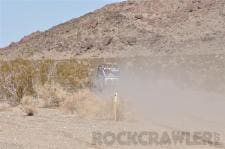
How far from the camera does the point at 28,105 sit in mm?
23828

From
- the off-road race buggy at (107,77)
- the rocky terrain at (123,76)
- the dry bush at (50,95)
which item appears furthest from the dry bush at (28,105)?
the off-road race buggy at (107,77)

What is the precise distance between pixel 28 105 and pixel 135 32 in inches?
2837

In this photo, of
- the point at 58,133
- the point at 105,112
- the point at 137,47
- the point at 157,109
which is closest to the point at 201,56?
the point at 137,47

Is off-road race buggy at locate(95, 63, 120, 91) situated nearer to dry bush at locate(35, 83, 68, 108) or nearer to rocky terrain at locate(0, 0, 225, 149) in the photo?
rocky terrain at locate(0, 0, 225, 149)

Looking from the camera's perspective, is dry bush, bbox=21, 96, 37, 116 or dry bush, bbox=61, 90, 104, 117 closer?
dry bush, bbox=21, 96, 37, 116

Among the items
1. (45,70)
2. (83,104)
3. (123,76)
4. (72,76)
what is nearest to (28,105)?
(83,104)

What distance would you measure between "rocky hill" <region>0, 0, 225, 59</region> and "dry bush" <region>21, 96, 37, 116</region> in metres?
54.0

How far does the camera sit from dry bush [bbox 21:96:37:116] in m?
22.5

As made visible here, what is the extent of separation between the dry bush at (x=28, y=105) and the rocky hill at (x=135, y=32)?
54.0 m

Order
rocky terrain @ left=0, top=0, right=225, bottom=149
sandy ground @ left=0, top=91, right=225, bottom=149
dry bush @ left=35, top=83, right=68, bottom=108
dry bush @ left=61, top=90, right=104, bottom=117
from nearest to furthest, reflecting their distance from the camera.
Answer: sandy ground @ left=0, top=91, right=225, bottom=149
rocky terrain @ left=0, top=0, right=225, bottom=149
dry bush @ left=61, top=90, right=104, bottom=117
dry bush @ left=35, top=83, right=68, bottom=108

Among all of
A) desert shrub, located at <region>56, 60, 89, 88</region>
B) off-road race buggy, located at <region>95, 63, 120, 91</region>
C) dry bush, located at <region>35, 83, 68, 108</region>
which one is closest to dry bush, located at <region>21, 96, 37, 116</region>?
dry bush, located at <region>35, 83, 68, 108</region>

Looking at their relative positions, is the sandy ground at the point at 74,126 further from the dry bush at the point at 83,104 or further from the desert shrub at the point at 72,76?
the desert shrub at the point at 72,76

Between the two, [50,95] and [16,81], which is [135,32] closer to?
[16,81]

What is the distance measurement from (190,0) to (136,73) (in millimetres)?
40585
